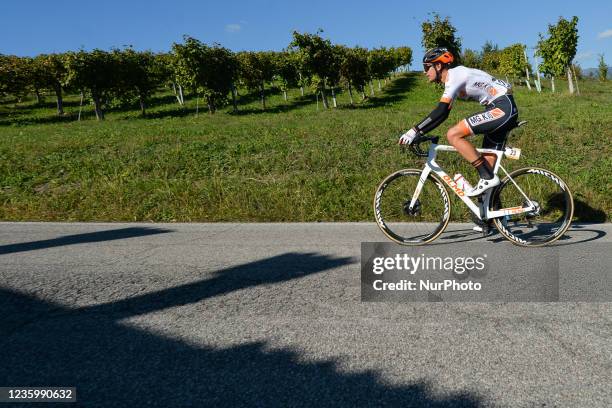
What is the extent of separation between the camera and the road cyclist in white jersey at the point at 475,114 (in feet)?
14.5

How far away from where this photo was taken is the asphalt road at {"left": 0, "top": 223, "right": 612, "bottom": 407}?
1915mm

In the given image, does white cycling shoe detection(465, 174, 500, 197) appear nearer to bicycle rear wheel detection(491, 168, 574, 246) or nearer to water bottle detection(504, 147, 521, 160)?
bicycle rear wheel detection(491, 168, 574, 246)

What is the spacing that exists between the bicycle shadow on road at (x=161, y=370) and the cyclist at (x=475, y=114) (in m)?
3.05

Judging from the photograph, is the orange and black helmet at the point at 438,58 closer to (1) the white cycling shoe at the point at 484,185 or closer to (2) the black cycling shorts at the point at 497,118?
(2) the black cycling shorts at the point at 497,118

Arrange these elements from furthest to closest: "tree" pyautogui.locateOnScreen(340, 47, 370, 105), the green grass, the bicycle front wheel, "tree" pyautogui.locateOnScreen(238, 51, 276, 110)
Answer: "tree" pyautogui.locateOnScreen(238, 51, 276, 110), "tree" pyautogui.locateOnScreen(340, 47, 370, 105), the green grass, the bicycle front wheel

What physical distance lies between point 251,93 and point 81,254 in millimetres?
59537

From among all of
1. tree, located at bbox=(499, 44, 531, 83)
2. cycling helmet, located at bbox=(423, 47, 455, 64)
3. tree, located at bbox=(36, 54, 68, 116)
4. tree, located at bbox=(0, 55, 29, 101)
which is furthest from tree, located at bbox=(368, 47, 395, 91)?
cycling helmet, located at bbox=(423, 47, 455, 64)

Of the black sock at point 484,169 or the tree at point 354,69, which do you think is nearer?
the black sock at point 484,169

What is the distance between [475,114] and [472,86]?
0.32 m

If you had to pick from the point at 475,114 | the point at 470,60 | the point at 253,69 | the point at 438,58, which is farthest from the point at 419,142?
the point at 470,60

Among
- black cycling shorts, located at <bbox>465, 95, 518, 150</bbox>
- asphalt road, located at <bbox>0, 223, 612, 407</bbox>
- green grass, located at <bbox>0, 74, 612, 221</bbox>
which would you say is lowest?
asphalt road, located at <bbox>0, 223, 612, 407</bbox>

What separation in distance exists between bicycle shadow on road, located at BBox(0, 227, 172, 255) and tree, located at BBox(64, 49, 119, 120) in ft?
133

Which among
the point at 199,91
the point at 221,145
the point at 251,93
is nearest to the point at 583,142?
the point at 221,145

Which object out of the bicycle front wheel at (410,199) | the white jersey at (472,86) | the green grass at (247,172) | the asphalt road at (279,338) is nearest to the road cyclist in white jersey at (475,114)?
the white jersey at (472,86)
